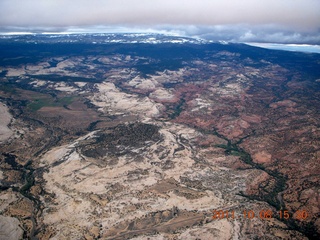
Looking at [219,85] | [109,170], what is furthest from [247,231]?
[219,85]

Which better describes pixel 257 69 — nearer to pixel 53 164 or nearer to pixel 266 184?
pixel 266 184

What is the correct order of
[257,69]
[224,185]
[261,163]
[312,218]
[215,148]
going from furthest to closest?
[257,69], [215,148], [261,163], [224,185], [312,218]

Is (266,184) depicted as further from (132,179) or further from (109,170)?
(109,170)

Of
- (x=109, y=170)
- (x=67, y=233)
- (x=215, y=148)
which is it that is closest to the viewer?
(x=67, y=233)

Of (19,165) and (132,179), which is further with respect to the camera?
(19,165)

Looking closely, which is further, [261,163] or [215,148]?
[215,148]

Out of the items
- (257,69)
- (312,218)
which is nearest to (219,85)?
(257,69)
